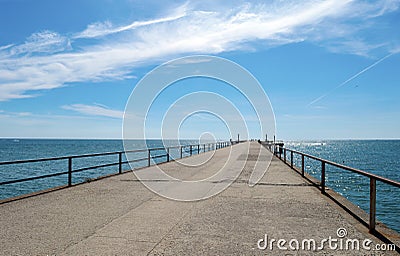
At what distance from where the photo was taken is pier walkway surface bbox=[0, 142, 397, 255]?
17.2 ft

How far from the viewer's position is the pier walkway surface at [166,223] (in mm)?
5250

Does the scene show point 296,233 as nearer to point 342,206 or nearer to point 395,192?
point 342,206

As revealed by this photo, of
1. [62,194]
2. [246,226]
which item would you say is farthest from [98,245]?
[62,194]

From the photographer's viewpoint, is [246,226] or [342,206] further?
[342,206]

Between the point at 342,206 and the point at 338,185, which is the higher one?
the point at 342,206

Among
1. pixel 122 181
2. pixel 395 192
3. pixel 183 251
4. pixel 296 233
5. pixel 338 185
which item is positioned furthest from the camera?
pixel 338 185

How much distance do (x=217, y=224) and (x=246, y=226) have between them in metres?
0.52

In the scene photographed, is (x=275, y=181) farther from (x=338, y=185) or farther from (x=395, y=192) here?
(x=338, y=185)

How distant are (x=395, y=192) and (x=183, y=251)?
2154 centimetres

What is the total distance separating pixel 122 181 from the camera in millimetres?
13086

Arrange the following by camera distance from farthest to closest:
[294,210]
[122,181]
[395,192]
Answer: [395,192]
[122,181]
[294,210]

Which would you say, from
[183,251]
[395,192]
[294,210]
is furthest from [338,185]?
[183,251]

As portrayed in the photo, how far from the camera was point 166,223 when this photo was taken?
6.68 m

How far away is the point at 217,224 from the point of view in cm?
664
